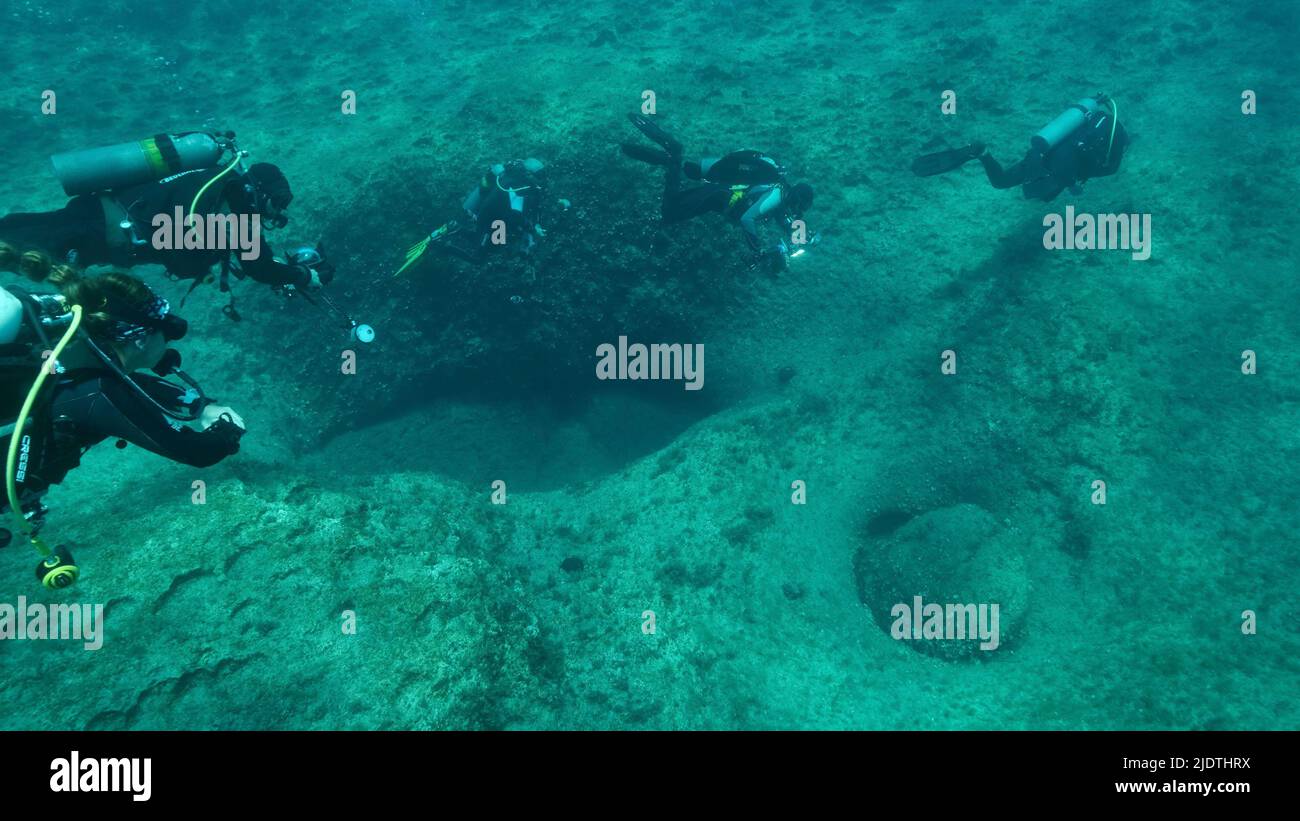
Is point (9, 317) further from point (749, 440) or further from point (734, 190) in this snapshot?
point (734, 190)

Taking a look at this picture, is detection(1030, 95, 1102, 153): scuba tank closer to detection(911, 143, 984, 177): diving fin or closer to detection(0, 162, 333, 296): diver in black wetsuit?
detection(911, 143, 984, 177): diving fin

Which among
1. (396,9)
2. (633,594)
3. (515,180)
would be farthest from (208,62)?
(633,594)

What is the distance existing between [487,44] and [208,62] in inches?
249

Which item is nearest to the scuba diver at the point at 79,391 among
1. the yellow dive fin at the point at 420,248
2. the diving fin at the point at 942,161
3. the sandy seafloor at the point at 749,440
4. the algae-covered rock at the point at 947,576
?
the sandy seafloor at the point at 749,440

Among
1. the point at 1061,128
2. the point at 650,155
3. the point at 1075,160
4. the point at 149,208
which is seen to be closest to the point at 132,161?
the point at 149,208

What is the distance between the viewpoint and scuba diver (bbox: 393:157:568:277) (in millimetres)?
7945

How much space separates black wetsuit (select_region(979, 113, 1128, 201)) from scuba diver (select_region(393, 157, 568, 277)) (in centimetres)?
679

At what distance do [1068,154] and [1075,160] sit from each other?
6.0 inches

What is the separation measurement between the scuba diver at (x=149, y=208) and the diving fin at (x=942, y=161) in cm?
904

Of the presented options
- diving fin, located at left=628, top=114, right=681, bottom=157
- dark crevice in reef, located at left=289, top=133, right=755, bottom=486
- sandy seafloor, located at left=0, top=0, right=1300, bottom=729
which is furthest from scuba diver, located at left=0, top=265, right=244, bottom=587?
diving fin, located at left=628, top=114, right=681, bottom=157

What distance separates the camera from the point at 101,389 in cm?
319

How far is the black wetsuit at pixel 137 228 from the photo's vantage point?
5.15 m
